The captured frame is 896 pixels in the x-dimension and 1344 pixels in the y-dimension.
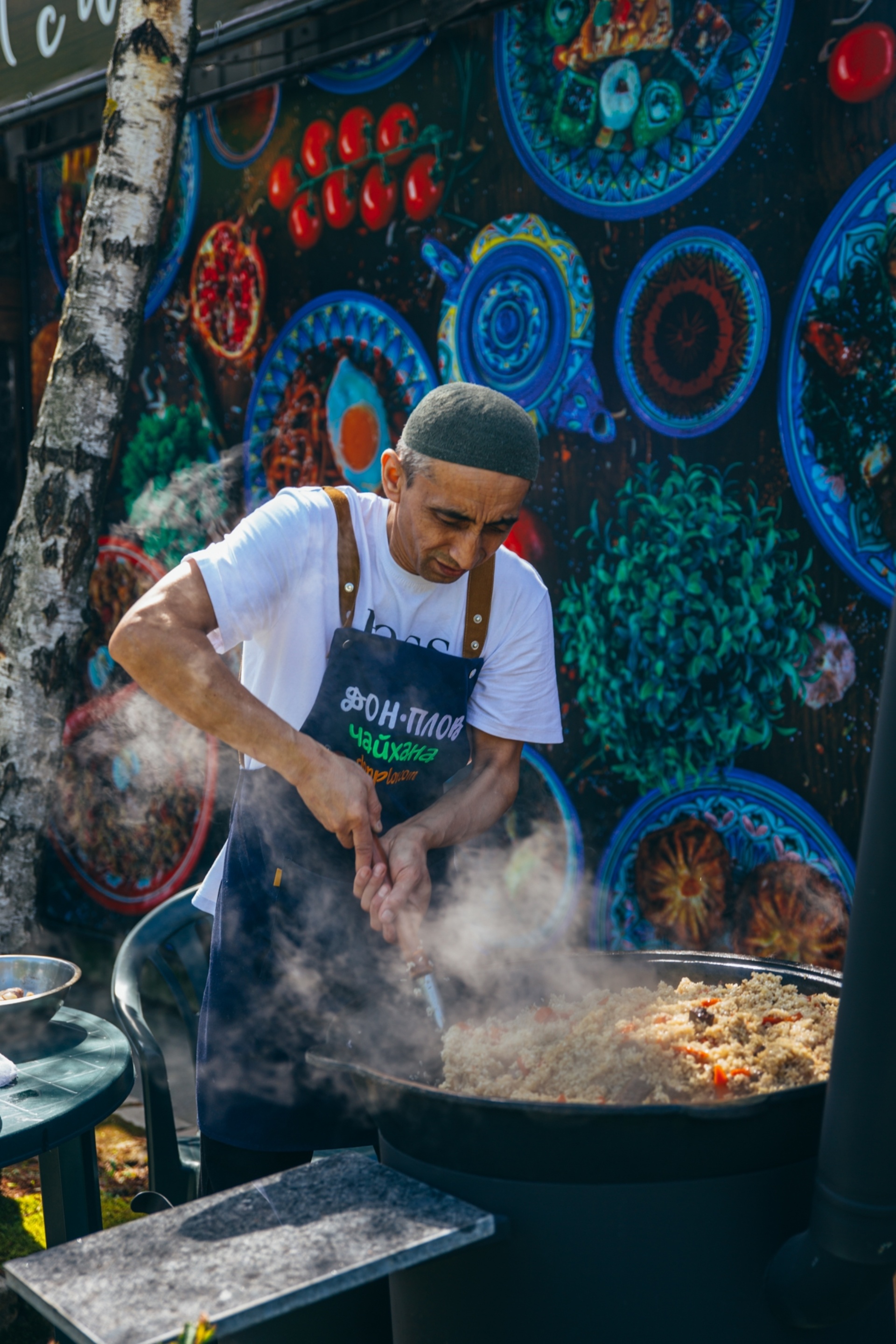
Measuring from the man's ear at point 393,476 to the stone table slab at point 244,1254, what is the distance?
4.46 feet

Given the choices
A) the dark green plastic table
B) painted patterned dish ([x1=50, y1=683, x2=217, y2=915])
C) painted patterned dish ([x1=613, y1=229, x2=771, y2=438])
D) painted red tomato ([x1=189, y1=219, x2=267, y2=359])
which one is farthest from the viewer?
painted patterned dish ([x1=50, y1=683, x2=217, y2=915])

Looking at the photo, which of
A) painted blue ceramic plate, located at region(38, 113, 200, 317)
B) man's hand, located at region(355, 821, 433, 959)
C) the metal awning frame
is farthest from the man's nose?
painted blue ceramic plate, located at region(38, 113, 200, 317)

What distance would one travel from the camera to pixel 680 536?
3.96m

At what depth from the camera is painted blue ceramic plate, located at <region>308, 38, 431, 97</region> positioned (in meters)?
4.59

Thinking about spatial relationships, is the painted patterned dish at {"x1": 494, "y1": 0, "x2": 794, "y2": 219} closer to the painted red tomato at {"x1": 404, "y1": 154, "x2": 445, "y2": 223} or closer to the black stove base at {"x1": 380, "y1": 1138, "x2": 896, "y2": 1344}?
the painted red tomato at {"x1": 404, "y1": 154, "x2": 445, "y2": 223}

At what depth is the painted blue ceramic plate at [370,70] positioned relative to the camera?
4.59 meters

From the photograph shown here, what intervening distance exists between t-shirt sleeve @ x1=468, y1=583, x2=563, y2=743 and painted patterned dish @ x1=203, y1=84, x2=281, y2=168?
3.47 meters

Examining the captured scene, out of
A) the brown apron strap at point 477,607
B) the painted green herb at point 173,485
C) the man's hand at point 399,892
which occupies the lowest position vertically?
the man's hand at point 399,892

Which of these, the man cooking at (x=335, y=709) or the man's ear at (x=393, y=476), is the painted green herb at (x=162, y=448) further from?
the man's ear at (x=393, y=476)

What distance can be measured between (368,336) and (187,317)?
1287 millimetres

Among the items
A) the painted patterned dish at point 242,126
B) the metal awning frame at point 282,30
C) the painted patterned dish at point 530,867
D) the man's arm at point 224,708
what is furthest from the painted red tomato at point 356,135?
the man's arm at point 224,708

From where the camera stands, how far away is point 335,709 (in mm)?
2539

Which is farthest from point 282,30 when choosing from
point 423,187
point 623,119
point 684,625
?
point 684,625

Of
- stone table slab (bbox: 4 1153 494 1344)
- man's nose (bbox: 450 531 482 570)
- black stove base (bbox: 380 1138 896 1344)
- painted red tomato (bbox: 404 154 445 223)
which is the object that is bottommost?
black stove base (bbox: 380 1138 896 1344)
